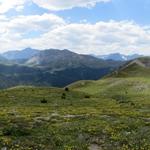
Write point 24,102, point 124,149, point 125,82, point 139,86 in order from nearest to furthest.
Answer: point 124,149
point 24,102
point 139,86
point 125,82

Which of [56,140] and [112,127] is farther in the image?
[112,127]

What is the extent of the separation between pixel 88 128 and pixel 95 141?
4161 mm

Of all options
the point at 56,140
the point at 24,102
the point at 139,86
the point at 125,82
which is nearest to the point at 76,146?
the point at 56,140

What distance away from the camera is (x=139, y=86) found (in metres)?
110

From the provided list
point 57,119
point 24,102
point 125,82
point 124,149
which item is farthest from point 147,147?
point 125,82

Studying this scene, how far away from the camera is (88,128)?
3547cm

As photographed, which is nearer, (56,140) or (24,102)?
(56,140)

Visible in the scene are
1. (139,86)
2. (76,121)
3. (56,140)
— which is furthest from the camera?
(139,86)

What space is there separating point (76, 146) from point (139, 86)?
82.5m

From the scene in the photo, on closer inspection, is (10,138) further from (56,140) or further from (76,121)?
(76,121)

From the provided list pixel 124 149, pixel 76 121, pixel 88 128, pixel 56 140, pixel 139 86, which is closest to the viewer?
pixel 124 149

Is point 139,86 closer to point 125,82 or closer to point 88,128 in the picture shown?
point 125,82

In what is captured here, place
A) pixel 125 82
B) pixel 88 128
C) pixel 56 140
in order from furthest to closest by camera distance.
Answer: pixel 125 82
pixel 88 128
pixel 56 140

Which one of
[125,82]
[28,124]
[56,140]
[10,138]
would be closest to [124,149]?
[56,140]
